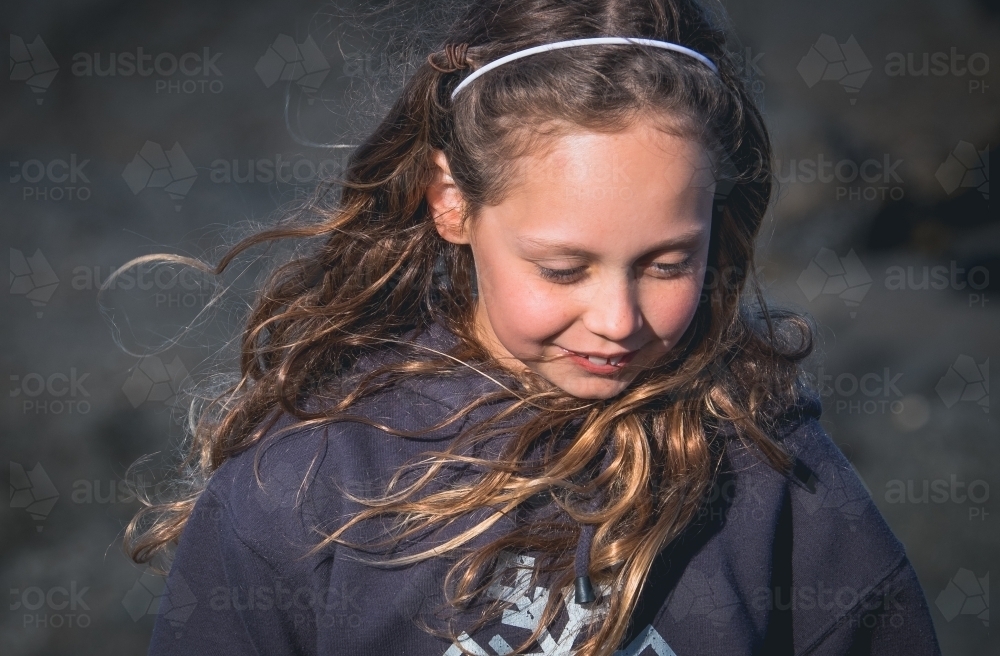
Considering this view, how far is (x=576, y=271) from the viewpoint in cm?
111

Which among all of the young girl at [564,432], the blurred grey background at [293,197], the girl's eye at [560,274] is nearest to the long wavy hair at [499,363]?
the young girl at [564,432]

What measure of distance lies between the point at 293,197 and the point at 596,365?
1855mm

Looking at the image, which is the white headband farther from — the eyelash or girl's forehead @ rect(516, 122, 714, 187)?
the eyelash

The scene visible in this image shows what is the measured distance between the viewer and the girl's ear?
1302mm

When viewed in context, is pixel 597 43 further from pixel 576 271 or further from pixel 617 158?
pixel 576 271

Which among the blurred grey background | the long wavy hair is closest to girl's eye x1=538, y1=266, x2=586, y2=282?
the long wavy hair

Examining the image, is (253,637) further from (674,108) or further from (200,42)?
(200,42)

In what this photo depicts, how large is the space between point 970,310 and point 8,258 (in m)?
2.86

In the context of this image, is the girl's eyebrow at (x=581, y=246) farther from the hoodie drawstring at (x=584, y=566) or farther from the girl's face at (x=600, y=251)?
the hoodie drawstring at (x=584, y=566)

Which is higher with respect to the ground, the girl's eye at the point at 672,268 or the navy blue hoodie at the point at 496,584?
the girl's eye at the point at 672,268

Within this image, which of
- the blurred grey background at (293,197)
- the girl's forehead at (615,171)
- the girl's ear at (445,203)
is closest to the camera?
the girl's forehead at (615,171)

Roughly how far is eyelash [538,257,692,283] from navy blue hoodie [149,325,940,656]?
216mm

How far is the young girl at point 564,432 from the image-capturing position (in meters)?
1.13

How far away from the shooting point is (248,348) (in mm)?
1437
